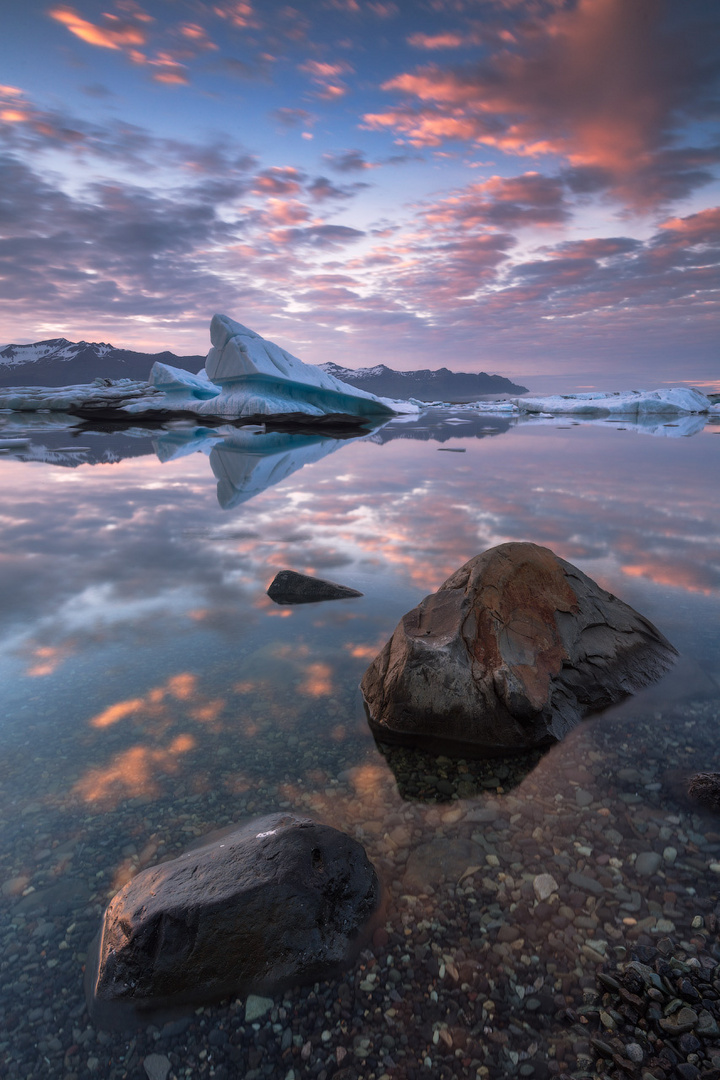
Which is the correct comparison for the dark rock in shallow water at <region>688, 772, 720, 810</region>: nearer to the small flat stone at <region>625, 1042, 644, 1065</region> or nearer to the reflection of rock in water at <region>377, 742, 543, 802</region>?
the reflection of rock in water at <region>377, 742, 543, 802</region>

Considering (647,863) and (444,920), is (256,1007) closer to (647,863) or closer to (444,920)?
(444,920)

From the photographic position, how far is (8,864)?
10.4ft

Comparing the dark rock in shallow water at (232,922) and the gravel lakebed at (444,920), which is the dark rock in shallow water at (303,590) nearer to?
the gravel lakebed at (444,920)

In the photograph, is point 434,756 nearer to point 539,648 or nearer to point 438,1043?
point 539,648

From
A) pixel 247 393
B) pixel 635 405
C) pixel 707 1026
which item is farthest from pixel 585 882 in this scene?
pixel 635 405

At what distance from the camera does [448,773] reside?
4.05 meters

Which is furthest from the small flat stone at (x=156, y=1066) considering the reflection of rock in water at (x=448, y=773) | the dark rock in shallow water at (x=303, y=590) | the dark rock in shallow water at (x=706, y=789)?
the dark rock in shallow water at (x=303, y=590)

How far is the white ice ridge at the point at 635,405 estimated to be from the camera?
6719 cm

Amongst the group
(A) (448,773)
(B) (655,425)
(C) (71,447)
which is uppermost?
(B) (655,425)

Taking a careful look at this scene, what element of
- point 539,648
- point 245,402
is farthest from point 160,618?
point 245,402

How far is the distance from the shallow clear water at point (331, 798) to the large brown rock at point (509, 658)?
0.23m

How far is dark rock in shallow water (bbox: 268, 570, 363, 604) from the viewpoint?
24.1 ft

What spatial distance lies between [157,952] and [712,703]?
A: 451cm

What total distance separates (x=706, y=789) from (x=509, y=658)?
5.14 ft
